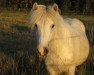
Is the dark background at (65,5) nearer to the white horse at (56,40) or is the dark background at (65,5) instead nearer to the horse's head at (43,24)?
the white horse at (56,40)

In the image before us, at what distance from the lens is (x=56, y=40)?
477cm

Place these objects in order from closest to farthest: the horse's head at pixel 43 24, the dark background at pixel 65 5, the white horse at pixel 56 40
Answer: the horse's head at pixel 43 24, the white horse at pixel 56 40, the dark background at pixel 65 5

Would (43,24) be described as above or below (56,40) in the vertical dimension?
above

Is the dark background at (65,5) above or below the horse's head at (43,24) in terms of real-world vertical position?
below

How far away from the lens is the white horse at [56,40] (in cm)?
419

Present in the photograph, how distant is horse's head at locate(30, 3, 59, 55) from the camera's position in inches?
159

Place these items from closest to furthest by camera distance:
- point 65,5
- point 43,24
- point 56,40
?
point 43,24
point 56,40
point 65,5

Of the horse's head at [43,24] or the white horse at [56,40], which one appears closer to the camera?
the horse's head at [43,24]

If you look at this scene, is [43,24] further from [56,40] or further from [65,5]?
[65,5]

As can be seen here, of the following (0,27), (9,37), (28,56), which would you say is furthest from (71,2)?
(28,56)

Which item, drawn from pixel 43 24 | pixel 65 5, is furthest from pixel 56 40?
pixel 65 5

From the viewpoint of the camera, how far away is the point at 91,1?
64.5ft

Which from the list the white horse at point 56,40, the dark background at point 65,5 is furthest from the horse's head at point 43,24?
the dark background at point 65,5

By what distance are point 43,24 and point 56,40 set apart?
2.09 feet
